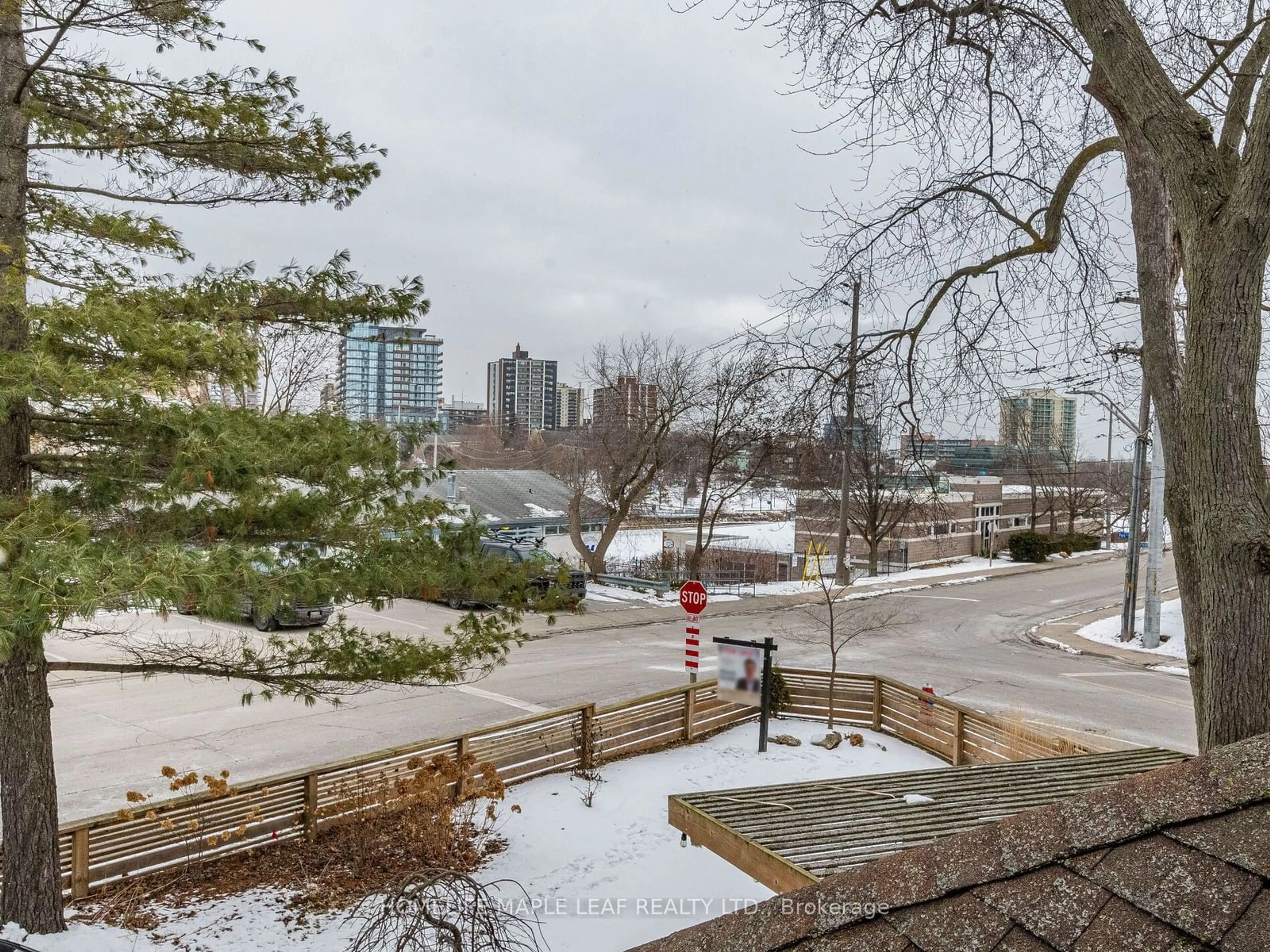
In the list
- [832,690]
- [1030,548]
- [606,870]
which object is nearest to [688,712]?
[832,690]

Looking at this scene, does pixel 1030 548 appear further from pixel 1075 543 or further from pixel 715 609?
pixel 715 609

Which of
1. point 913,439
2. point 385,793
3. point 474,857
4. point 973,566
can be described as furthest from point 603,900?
point 973,566

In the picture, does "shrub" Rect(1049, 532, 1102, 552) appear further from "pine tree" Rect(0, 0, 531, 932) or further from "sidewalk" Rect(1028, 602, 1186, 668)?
"pine tree" Rect(0, 0, 531, 932)

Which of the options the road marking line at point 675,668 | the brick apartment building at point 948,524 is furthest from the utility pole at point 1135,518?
the road marking line at point 675,668

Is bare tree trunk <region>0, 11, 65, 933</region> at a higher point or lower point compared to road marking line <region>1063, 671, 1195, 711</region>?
higher

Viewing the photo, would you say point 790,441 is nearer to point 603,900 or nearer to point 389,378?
point 603,900

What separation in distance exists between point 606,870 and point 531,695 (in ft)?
18.1

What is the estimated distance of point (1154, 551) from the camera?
1697 centimetres

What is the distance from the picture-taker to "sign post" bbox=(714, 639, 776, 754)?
10.2 m

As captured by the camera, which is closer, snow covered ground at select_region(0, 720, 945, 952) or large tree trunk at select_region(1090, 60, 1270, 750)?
large tree trunk at select_region(1090, 60, 1270, 750)

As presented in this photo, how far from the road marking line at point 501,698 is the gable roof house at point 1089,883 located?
1005 centimetres

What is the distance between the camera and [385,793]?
7.86m

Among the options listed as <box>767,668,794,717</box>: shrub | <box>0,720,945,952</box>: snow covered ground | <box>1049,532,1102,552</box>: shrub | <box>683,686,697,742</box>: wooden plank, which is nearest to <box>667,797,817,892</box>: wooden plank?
<box>0,720,945,952</box>: snow covered ground

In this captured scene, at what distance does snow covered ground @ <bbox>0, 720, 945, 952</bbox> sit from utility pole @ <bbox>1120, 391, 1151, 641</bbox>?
10105mm
